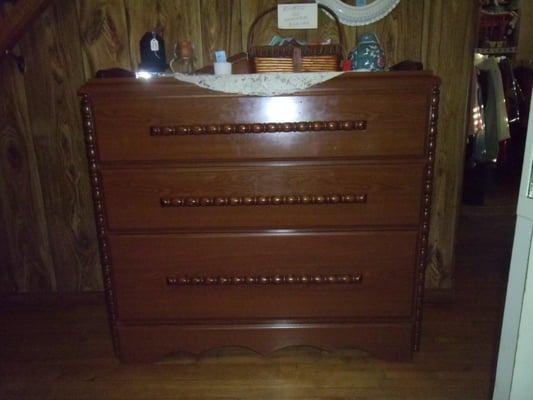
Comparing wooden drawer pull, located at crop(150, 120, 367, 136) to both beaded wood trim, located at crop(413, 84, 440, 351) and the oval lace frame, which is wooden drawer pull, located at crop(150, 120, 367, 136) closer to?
beaded wood trim, located at crop(413, 84, 440, 351)

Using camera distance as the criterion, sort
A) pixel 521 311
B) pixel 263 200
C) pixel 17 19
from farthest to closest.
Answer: pixel 17 19 → pixel 263 200 → pixel 521 311

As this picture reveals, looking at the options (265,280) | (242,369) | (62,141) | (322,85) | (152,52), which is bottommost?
(242,369)

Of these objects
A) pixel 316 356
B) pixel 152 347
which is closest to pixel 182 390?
pixel 152 347

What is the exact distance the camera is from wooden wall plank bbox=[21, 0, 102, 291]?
70.1 inches

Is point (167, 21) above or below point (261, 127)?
above

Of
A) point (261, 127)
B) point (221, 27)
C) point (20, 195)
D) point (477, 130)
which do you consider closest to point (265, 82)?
point (261, 127)

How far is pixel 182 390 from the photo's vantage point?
1547 millimetres

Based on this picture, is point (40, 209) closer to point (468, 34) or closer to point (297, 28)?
point (297, 28)

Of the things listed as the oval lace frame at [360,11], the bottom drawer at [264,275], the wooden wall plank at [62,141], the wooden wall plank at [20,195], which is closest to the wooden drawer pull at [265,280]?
the bottom drawer at [264,275]

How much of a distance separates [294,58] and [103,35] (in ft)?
2.73

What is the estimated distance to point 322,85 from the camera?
4.34ft

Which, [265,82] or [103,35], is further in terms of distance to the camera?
[103,35]

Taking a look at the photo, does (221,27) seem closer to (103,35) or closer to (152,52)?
(152,52)

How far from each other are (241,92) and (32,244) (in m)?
1.31
